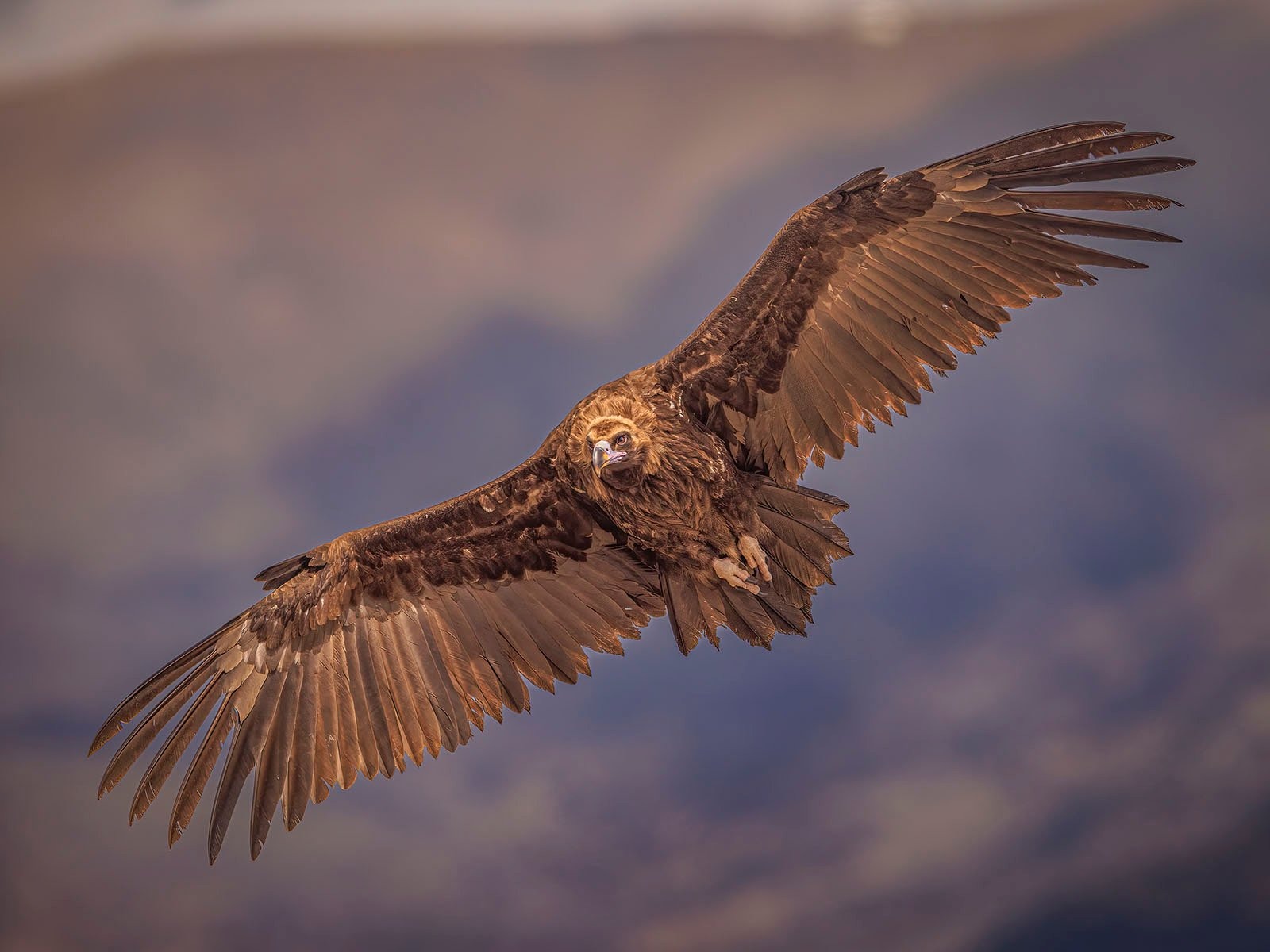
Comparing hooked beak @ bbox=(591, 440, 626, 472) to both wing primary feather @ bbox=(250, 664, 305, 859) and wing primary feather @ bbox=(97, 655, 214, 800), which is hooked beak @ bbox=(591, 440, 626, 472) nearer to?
wing primary feather @ bbox=(250, 664, 305, 859)

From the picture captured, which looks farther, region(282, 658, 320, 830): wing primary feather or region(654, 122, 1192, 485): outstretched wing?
region(282, 658, 320, 830): wing primary feather

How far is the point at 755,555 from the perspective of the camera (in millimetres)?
5348

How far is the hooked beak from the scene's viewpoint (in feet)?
16.9

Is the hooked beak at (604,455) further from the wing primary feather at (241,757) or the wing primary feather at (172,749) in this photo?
the wing primary feather at (172,749)

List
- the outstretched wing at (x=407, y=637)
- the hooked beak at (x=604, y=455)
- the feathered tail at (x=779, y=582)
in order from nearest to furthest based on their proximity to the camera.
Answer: the hooked beak at (x=604, y=455), the feathered tail at (x=779, y=582), the outstretched wing at (x=407, y=637)

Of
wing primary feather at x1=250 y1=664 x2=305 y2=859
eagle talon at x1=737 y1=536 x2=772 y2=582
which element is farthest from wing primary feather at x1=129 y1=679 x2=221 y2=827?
eagle talon at x1=737 y1=536 x2=772 y2=582

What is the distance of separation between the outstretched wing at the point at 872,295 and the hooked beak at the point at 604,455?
1.61 ft

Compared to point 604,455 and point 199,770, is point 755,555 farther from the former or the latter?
point 199,770

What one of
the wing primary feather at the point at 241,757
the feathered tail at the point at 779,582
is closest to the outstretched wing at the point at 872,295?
the feathered tail at the point at 779,582

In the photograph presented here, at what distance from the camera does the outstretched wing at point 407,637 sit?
5746 mm

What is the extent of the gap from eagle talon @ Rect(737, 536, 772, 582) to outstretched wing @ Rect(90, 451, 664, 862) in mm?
666

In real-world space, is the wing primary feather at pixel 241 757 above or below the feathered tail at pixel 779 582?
above

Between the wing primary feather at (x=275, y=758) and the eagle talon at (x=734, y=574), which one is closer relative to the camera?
the eagle talon at (x=734, y=574)

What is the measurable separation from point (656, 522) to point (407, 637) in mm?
1598
